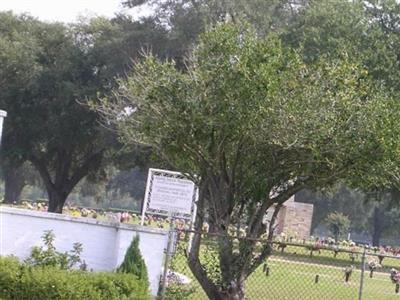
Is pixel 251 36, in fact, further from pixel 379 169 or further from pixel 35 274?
pixel 35 274

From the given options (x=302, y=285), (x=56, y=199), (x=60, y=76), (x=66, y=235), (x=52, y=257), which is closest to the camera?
(x=52, y=257)

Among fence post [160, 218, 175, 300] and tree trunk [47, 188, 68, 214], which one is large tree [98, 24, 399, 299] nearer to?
fence post [160, 218, 175, 300]

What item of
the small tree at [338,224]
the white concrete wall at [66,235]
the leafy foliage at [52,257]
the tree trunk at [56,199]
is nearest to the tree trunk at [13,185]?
the tree trunk at [56,199]

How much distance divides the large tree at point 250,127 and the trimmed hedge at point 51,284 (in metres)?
1.73

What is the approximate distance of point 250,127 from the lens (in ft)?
33.5

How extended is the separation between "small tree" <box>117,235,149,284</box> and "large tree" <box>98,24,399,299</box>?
692 mm

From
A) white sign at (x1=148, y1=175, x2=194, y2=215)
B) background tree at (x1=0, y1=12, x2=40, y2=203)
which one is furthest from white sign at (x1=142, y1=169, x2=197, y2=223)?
background tree at (x1=0, y1=12, x2=40, y2=203)

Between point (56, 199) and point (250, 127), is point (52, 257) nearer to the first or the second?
point (250, 127)

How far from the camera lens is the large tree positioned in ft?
33.4

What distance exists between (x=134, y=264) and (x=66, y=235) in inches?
59.8

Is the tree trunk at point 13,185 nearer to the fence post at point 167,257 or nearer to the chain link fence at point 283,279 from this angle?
the chain link fence at point 283,279

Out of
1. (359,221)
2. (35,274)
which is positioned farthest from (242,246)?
(359,221)

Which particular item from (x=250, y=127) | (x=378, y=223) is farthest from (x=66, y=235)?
(x=378, y=223)

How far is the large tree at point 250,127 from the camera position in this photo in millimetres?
10180
